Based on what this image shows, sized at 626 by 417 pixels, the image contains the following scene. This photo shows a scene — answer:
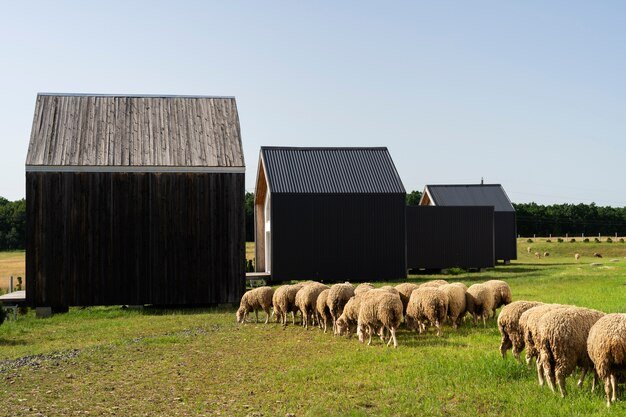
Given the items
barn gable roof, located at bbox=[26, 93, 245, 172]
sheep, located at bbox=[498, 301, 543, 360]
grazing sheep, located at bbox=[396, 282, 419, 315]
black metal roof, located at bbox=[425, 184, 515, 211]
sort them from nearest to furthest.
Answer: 1. sheep, located at bbox=[498, 301, 543, 360]
2. grazing sheep, located at bbox=[396, 282, 419, 315]
3. barn gable roof, located at bbox=[26, 93, 245, 172]
4. black metal roof, located at bbox=[425, 184, 515, 211]

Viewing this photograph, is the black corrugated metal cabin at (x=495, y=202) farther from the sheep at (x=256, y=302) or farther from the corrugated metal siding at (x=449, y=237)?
the sheep at (x=256, y=302)

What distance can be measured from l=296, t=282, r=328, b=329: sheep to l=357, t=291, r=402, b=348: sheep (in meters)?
3.15

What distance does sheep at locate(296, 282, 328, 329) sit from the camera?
18.8 meters

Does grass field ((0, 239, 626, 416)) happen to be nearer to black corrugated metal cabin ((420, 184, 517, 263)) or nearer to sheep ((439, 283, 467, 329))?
sheep ((439, 283, 467, 329))

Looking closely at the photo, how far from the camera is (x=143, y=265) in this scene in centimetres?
2453

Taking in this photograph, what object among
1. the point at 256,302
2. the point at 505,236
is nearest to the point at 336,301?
the point at 256,302

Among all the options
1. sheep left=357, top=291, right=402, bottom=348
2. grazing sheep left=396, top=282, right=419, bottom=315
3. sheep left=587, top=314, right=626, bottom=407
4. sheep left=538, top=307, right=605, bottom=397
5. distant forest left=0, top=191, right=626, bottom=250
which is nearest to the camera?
sheep left=587, top=314, right=626, bottom=407

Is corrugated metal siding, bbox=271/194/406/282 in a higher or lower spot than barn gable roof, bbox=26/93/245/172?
lower

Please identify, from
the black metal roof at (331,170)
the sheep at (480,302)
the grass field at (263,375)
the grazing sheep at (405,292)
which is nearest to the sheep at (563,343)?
the grass field at (263,375)

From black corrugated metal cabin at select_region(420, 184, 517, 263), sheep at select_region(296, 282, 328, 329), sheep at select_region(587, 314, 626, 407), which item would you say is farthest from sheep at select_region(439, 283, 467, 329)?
black corrugated metal cabin at select_region(420, 184, 517, 263)

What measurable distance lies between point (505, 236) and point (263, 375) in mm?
42596

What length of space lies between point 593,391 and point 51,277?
61.9 ft

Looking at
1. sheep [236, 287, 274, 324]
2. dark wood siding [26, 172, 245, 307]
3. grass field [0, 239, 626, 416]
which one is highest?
dark wood siding [26, 172, 245, 307]

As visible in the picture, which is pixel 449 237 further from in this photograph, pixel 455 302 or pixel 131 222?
pixel 455 302
